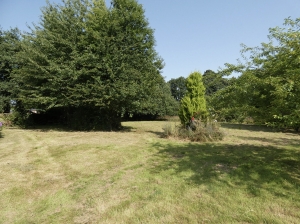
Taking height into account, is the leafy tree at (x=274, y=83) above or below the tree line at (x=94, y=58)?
below

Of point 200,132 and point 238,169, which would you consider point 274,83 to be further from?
point 200,132

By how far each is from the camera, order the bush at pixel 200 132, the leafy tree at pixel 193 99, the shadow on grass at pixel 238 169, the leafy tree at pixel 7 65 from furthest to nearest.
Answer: the leafy tree at pixel 7 65 < the leafy tree at pixel 193 99 < the bush at pixel 200 132 < the shadow on grass at pixel 238 169

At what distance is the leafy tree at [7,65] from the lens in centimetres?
1835

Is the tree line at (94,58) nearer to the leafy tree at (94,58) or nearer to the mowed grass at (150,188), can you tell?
the leafy tree at (94,58)

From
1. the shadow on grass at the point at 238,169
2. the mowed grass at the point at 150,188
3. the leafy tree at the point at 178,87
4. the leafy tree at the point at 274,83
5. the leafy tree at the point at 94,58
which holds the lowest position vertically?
the mowed grass at the point at 150,188

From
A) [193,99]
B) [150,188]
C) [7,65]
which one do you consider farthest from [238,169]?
[7,65]

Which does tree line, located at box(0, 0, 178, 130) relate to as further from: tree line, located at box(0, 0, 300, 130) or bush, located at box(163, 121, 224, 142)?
bush, located at box(163, 121, 224, 142)

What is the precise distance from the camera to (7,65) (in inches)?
761

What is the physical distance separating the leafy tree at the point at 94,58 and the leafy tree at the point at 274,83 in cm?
743

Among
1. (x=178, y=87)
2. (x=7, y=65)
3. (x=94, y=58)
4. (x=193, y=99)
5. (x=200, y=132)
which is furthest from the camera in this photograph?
(x=178, y=87)

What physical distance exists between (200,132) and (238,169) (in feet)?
14.1

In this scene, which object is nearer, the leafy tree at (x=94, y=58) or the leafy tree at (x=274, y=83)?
the leafy tree at (x=274, y=83)

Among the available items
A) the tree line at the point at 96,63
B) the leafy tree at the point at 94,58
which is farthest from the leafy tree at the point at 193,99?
the leafy tree at the point at 94,58

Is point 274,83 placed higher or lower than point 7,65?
lower
